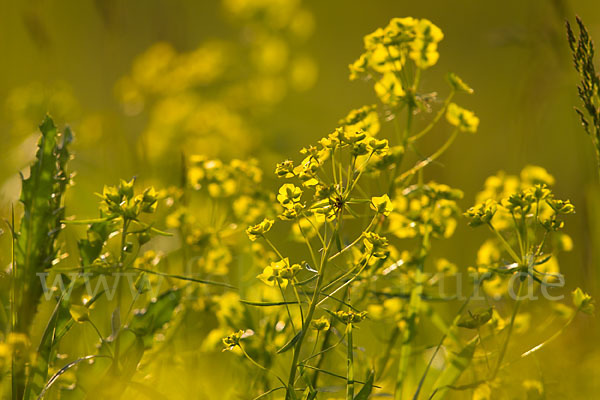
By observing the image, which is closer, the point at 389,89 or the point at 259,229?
the point at 259,229

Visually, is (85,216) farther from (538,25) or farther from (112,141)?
(538,25)

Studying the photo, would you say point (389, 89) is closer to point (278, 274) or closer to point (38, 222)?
point (278, 274)

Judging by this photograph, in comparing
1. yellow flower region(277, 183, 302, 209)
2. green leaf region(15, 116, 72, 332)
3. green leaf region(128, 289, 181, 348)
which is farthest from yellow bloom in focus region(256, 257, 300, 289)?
green leaf region(15, 116, 72, 332)

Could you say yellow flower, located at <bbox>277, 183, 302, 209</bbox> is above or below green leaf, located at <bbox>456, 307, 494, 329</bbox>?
above

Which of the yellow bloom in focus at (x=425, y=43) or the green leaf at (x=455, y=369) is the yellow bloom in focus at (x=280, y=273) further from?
the yellow bloom in focus at (x=425, y=43)

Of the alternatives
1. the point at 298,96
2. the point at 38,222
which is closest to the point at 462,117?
the point at 38,222

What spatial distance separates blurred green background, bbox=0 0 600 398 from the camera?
231 centimetres

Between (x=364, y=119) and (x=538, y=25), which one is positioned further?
(x=538, y=25)

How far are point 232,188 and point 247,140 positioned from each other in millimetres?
2392

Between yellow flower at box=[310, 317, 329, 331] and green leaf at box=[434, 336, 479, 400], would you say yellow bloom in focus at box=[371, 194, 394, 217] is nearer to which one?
yellow flower at box=[310, 317, 329, 331]

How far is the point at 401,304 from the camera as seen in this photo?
6.28ft

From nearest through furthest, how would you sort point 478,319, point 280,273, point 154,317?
point 280,273 < point 478,319 < point 154,317

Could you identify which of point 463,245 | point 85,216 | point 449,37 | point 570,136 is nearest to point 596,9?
point 449,37

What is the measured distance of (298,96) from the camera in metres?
7.03
